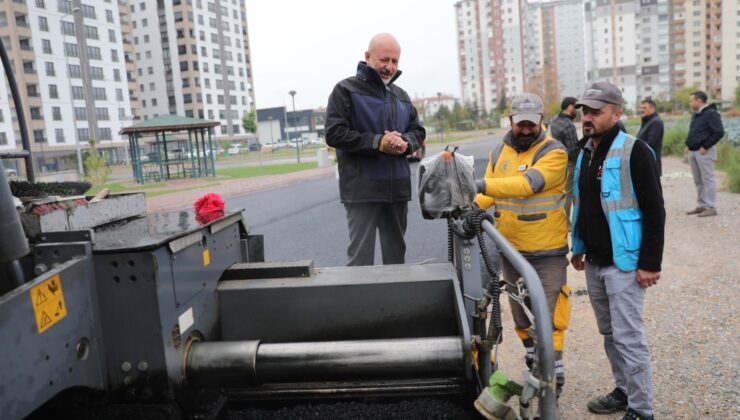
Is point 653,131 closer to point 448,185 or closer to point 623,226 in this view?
point 623,226

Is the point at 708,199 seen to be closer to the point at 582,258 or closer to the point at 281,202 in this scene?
the point at 582,258

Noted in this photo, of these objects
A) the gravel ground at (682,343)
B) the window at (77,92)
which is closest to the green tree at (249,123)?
the window at (77,92)

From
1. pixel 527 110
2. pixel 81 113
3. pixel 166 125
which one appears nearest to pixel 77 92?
pixel 81 113

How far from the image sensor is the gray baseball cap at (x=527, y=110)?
3404 millimetres

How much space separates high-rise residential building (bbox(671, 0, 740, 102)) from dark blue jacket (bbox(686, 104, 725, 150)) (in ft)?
330

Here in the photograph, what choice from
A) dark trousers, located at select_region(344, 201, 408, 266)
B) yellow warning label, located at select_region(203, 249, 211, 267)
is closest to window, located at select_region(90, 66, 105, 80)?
dark trousers, located at select_region(344, 201, 408, 266)

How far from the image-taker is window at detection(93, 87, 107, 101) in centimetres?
5238

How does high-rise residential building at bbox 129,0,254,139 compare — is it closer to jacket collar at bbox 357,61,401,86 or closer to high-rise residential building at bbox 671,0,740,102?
high-rise residential building at bbox 671,0,740,102

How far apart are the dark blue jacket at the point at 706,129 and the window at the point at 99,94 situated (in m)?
52.1

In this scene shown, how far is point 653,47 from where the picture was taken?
12125 cm

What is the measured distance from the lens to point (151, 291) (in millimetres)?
1995

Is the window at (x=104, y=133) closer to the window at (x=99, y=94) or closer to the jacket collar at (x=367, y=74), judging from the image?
the window at (x=99, y=94)

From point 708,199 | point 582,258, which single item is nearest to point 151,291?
point 582,258

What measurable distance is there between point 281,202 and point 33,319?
42.7 ft
